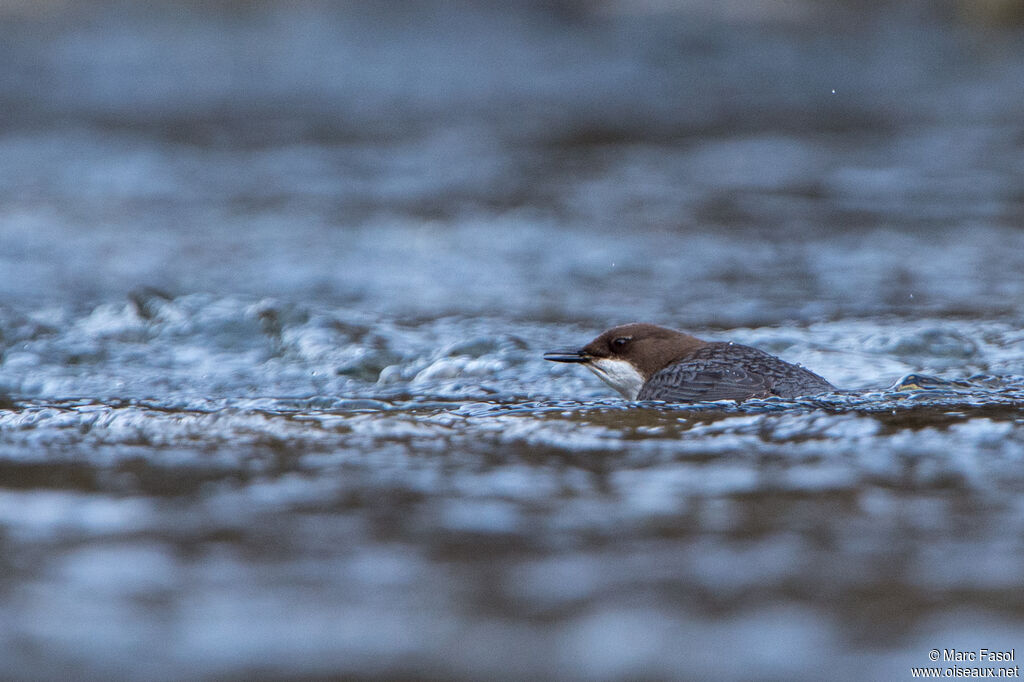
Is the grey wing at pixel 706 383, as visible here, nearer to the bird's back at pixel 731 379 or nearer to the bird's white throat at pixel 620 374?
the bird's back at pixel 731 379

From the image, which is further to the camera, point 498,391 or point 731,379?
point 498,391

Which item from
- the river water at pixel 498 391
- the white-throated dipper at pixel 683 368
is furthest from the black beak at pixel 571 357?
the river water at pixel 498 391

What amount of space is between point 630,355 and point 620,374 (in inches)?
3.7

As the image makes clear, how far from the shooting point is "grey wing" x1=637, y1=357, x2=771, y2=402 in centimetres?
515

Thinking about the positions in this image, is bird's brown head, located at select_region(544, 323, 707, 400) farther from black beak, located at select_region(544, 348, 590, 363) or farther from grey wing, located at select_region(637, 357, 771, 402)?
grey wing, located at select_region(637, 357, 771, 402)

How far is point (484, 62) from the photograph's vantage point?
61.0ft

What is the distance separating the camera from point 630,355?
18.6 feet

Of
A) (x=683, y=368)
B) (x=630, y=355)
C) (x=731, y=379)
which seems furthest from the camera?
(x=630, y=355)

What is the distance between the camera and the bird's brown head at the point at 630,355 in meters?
5.65

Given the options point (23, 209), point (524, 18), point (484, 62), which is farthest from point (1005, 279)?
point (524, 18)

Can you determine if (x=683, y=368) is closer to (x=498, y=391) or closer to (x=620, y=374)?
(x=620, y=374)

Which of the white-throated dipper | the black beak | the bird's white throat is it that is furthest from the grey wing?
the black beak

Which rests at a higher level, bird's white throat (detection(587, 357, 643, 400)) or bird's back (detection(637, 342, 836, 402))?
bird's white throat (detection(587, 357, 643, 400))

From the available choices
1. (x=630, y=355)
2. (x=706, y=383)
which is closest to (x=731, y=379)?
(x=706, y=383)
